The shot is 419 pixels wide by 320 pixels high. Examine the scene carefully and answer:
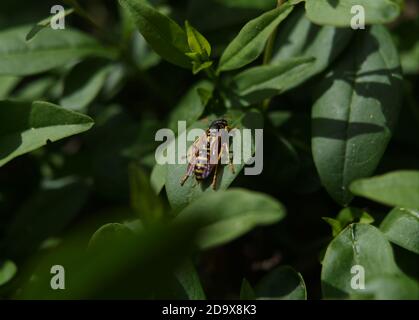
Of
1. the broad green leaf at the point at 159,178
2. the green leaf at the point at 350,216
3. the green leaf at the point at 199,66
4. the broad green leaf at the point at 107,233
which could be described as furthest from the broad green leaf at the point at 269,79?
the broad green leaf at the point at 107,233

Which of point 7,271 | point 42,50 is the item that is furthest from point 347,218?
point 42,50

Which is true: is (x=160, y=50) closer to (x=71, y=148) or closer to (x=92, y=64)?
(x=92, y=64)

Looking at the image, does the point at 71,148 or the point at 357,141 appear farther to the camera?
the point at 71,148

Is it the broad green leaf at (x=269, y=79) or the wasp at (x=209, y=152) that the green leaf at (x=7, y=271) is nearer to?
the wasp at (x=209, y=152)

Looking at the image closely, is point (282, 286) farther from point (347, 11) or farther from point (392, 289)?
point (347, 11)

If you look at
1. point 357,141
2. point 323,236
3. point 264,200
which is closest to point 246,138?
point 357,141

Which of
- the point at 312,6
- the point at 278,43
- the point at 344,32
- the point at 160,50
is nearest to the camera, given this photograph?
the point at 312,6

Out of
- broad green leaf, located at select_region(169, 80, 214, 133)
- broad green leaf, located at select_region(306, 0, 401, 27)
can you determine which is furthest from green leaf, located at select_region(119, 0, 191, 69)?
broad green leaf, located at select_region(306, 0, 401, 27)
